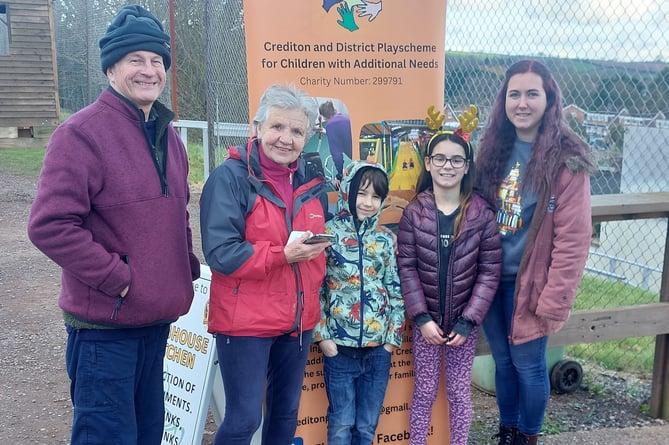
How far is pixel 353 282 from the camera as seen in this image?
9.36 ft

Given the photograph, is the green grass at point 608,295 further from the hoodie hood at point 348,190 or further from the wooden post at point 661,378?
the hoodie hood at point 348,190

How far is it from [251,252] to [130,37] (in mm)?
853

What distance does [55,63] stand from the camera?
608 inches

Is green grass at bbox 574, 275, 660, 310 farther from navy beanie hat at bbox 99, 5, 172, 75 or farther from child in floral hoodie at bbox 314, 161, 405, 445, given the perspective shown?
navy beanie hat at bbox 99, 5, 172, 75

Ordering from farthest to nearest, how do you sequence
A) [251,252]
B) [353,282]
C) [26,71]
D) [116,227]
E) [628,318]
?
[26,71]
[628,318]
[353,282]
[251,252]
[116,227]

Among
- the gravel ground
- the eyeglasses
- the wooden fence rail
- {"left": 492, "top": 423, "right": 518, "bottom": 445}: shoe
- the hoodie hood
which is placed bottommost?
the gravel ground

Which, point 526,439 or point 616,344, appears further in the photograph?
point 616,344

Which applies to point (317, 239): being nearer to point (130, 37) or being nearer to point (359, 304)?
point (359, 304)

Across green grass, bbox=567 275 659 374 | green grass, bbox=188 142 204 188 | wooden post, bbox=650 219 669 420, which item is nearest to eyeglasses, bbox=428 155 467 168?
wooden post, bbox=650 219 669 420

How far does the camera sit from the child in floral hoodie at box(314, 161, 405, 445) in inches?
112

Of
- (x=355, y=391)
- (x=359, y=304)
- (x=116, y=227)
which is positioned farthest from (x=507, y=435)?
(x=116, y=227)

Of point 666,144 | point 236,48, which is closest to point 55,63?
point 236,48

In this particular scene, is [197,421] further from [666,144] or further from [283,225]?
[666,144]

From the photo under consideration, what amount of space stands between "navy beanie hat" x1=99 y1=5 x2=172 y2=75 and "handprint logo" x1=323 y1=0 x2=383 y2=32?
1.02 meters
